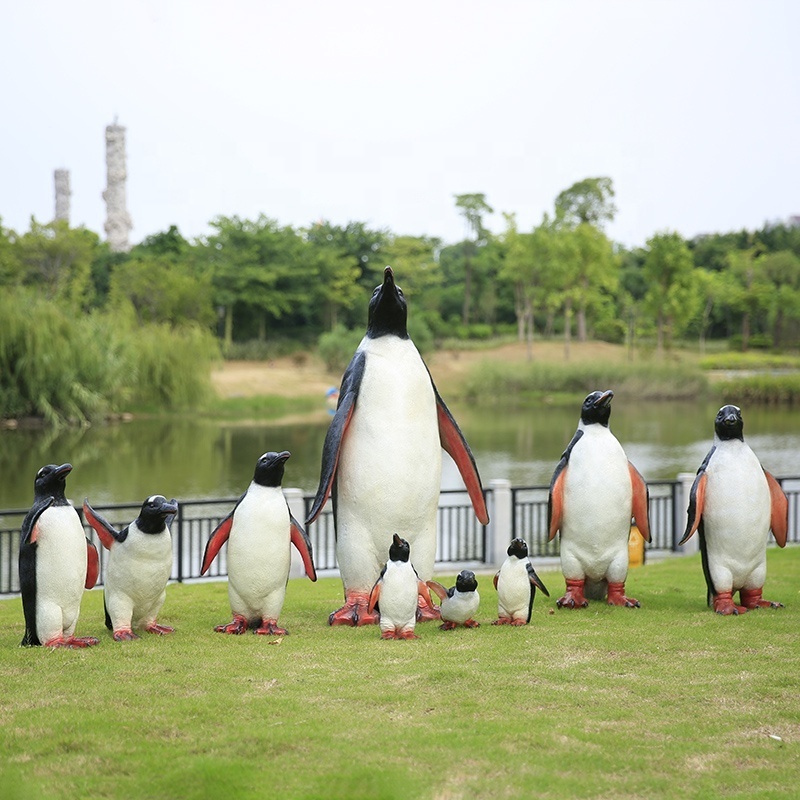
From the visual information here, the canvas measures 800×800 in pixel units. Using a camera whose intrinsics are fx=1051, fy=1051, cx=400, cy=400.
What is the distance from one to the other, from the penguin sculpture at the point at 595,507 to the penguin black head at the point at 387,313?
4.68 ft

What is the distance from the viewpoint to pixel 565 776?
12.7 ft

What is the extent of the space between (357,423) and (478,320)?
61858 millimetres

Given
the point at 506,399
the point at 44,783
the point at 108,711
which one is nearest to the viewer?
the point at 44,783

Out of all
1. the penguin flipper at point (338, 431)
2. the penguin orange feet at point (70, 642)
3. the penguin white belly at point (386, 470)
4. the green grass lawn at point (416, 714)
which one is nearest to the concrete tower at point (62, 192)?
the penguin flipper at point (338, 431)

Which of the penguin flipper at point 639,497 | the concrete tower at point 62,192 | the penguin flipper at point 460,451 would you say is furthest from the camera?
the concrete tower at point 62,192

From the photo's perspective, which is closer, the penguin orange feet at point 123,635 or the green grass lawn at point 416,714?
the green grass lawn at point 416,714

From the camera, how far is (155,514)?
6.12 metres

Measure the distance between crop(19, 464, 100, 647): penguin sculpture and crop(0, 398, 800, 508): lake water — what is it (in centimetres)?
1240

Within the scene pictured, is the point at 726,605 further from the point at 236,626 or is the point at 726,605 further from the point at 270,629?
the point at 236,626

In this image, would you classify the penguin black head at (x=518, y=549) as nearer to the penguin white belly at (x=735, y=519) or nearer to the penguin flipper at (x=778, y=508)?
→ the penguin white belly at (x=735, y=519)

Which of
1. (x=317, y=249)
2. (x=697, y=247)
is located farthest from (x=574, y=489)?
(x=697, y=247)

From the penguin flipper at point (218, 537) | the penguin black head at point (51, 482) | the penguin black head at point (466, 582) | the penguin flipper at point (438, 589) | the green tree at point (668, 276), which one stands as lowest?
the penguin flipper at point (438, 589)

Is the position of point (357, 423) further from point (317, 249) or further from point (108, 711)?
point (317, 249)

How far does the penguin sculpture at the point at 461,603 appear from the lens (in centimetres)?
644
